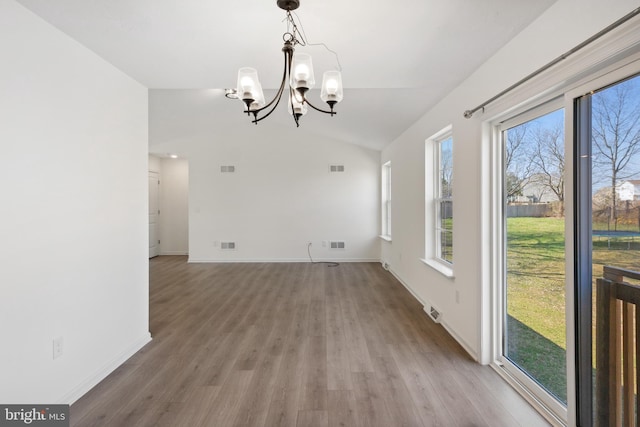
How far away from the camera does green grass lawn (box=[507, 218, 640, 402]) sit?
1.71m

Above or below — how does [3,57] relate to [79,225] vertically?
above

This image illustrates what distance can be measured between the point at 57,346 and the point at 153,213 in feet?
19.4

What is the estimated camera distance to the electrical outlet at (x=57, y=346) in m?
1.76

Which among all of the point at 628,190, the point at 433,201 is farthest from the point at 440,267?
the point at 628,190

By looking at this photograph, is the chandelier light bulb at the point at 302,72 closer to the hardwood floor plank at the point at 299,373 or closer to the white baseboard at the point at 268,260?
the hardwood floor plank at the point at 299,373

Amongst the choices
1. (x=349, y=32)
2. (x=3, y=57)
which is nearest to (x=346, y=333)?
(x=349, y=32)

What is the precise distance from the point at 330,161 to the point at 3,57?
5.36m

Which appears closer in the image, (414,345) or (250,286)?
(414,345)

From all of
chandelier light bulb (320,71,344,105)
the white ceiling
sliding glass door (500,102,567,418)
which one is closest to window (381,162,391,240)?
the white ceiling

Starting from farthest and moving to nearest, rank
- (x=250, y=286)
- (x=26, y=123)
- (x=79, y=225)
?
(x=250, y=286) → (x=79, y=225) → (x=26, y=123)

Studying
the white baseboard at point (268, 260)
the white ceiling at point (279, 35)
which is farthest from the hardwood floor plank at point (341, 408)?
→ the white baseboard at point (268, 260)

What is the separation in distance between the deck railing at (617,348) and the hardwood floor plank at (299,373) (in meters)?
0.49

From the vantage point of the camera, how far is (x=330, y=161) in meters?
6.51

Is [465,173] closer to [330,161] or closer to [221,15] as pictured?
[221,15]
